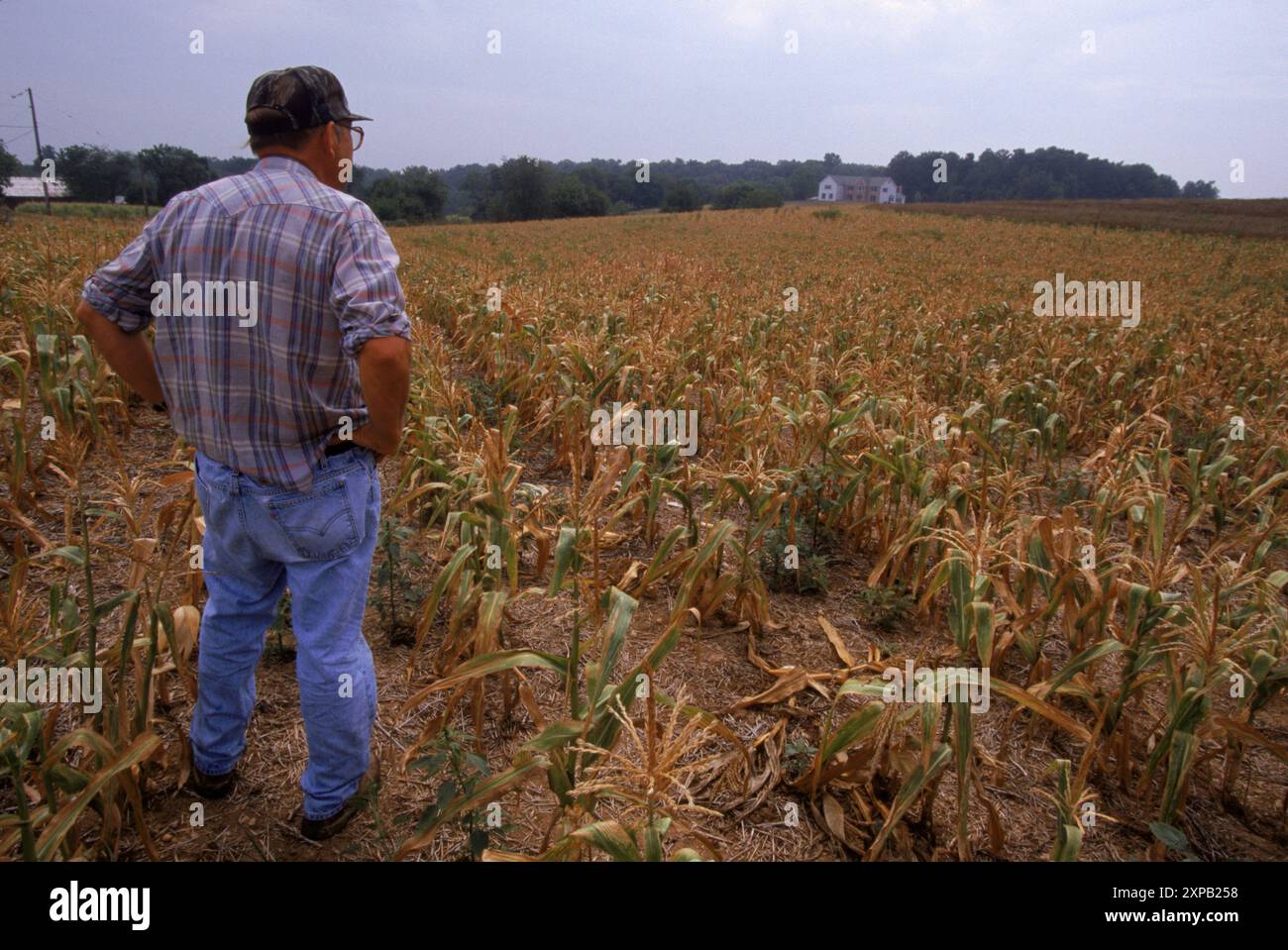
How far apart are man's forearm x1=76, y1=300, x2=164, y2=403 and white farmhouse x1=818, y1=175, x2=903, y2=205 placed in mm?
91902

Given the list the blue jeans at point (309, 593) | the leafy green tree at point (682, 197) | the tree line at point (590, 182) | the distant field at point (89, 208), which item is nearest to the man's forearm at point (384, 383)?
the blue jeans at point (309, 593)

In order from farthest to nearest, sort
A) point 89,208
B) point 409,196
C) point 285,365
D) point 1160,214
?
point 409,196 → point 89,208 → point 1160,214 → point 285,365

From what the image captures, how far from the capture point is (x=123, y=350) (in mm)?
1755

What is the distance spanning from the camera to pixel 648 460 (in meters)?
4.18

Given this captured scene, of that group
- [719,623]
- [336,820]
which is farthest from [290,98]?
[719,623]

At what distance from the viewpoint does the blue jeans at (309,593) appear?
1665mm

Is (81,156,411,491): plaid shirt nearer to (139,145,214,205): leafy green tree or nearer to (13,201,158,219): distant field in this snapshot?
(139,145,214,205): leafy green tree

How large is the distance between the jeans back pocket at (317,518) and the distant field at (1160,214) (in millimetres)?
33061

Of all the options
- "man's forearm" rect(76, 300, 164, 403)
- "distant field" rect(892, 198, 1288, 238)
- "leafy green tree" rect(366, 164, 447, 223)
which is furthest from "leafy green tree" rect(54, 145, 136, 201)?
"man's forearm" rect(76, 300, 164, 403)

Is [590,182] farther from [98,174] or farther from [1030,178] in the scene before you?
[1030,178]

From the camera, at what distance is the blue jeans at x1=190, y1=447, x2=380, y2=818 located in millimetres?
1665

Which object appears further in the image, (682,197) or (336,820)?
(682,197)

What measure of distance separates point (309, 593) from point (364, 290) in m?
0.75

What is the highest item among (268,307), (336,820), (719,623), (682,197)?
(682,197)
